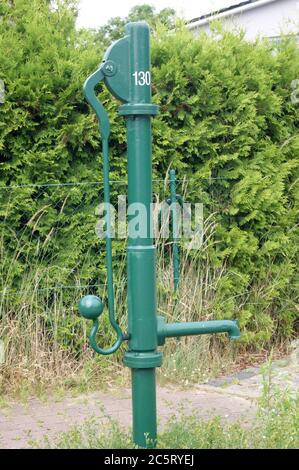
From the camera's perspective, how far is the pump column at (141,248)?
267 cm

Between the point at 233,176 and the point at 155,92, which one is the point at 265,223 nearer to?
the point at 233,176

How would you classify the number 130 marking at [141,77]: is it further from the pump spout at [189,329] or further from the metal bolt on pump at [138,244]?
the pump spout at [189,329]

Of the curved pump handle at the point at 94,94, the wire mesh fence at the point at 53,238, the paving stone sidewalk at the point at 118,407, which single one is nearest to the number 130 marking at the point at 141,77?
the curved pump handle at the point at 94,94

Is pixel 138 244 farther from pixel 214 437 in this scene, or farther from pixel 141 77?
pixel 214 437

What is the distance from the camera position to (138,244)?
275 cm

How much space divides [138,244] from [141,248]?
2 centimetres

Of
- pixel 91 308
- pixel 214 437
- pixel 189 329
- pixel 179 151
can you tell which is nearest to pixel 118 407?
pixel 214 437

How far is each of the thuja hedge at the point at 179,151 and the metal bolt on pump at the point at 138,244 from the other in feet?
7.58

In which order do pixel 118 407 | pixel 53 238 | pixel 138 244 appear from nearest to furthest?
pixel 138 244 → pixel 118 407 → pixel 53 238

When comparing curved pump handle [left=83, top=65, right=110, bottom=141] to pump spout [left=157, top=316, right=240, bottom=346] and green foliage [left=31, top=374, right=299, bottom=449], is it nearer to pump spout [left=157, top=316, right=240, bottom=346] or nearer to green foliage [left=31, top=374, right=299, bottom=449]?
pump spout [left=157, top=316, right=240, bottom=346]

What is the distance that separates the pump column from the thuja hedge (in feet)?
7.58

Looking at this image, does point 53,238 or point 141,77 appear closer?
point 141,77

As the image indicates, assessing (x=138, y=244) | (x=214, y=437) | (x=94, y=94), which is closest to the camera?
(x=94, y=94)

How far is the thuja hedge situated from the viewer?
503 cm
